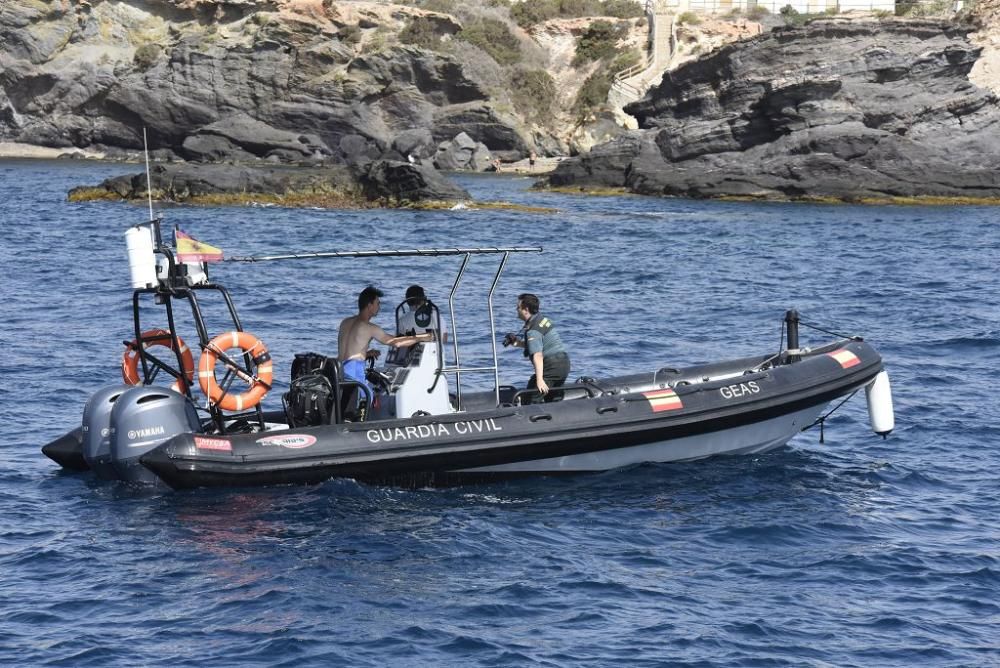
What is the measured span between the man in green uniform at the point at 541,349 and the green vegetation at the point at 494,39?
252 feet

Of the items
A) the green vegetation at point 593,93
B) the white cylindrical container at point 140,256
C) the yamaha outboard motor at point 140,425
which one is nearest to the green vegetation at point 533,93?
the green vegetation at point 593,93

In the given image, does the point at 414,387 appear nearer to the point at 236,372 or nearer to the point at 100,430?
the point at 236,372

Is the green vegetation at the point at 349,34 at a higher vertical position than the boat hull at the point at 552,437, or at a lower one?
higher

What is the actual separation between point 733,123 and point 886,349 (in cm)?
3294

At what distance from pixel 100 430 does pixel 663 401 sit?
4875 millimetres

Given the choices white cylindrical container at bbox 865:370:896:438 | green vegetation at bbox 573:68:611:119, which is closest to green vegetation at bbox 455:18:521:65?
green vegetation at bbox 573:68:611:119

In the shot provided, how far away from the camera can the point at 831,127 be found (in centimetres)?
4722

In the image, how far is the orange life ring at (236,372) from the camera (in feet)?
36.4

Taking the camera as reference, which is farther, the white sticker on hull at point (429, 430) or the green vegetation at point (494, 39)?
the green vegetation at point (494, 39)

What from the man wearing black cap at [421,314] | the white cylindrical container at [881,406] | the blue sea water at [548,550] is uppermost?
the man wearing black cap at [421,314]

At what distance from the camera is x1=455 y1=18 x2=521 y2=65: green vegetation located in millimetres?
88750

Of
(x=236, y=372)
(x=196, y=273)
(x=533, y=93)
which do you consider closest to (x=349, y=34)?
(x=533, y=93)

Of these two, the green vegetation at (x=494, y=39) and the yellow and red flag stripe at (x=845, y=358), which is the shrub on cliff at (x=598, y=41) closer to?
the green vegetation at (x=494, y=39)

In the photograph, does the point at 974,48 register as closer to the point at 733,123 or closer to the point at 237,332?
the point at 733,123
